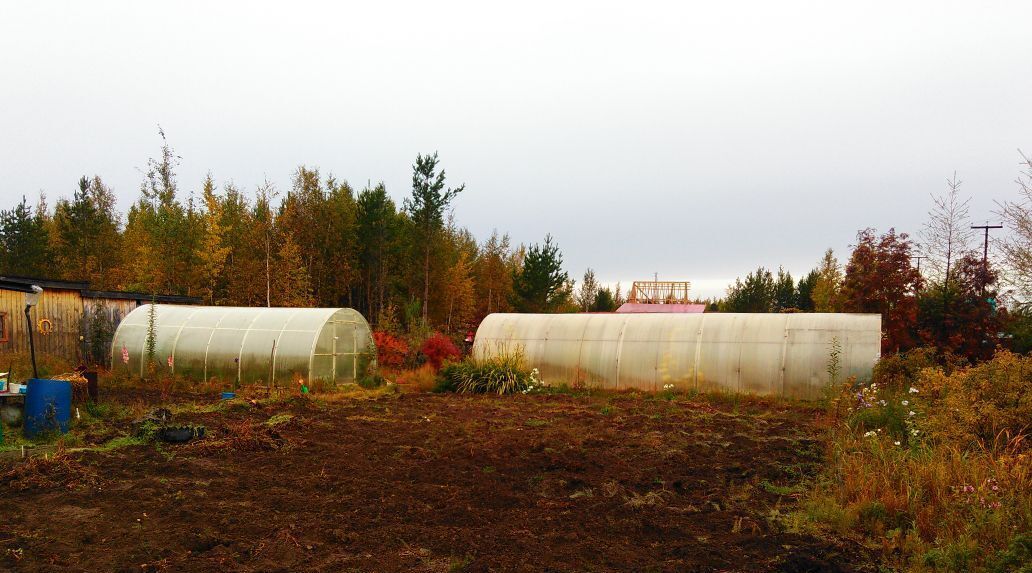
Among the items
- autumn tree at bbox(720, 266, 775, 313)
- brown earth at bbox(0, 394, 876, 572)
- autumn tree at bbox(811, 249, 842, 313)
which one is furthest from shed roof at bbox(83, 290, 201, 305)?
autumn tree at bbox(720, 266, 775, 313)

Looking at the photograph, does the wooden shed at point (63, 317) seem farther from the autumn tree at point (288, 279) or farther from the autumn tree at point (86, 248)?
the autumn tree at point (86, 248)

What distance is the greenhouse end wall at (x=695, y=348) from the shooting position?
55.0 feet

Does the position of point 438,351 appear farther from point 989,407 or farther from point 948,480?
point 948,480

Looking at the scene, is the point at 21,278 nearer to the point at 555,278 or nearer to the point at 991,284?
the point at 555,278

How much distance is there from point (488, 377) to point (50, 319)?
47.2 ft

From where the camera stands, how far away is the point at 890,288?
17.6m

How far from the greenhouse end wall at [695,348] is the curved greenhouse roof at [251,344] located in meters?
4.61

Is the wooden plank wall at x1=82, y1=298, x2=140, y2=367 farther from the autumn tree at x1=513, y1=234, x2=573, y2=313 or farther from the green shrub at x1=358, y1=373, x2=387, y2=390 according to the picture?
the autumn tree at x1=513, y1=234, x2=573, y2=313

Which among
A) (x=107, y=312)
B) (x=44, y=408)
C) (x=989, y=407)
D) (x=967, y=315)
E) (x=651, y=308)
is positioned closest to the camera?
(x=989, y=407)

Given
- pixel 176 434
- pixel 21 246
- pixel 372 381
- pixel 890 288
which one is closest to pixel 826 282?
pixel 890 288

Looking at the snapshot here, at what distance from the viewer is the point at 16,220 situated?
34.6 m

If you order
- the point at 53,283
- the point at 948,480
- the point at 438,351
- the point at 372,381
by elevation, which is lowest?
the point at 372,381

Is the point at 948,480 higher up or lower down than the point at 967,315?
lower down

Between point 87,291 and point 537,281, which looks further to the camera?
point 537,281
